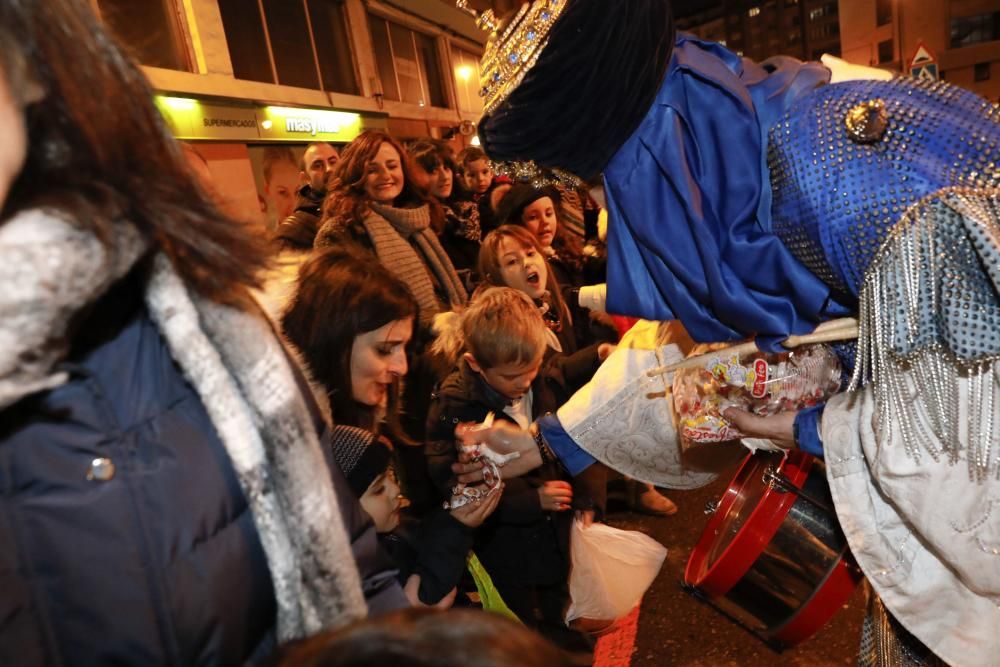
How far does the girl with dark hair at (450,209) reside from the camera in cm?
443

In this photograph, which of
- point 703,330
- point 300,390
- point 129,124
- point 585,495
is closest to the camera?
point 129,124

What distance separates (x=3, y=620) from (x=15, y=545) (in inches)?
2.9

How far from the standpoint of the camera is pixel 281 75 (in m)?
9.91

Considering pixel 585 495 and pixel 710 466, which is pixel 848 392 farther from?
pixel 585 495

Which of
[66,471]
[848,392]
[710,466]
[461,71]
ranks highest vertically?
[461,71]

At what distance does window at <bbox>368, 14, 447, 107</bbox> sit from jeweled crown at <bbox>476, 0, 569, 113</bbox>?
12.5 metres

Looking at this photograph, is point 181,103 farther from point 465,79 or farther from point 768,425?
point 465,79

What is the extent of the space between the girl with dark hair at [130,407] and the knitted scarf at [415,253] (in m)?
2.26

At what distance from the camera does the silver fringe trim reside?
3.12ft

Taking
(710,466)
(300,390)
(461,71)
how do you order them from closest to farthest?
(300,390) → (710,466) → (461,71)

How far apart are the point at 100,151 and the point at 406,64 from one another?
47.7ft

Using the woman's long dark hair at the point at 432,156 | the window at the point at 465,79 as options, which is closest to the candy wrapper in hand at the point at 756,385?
the woman's long dark hair at the point at 432,156

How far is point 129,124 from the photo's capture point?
0.74 m

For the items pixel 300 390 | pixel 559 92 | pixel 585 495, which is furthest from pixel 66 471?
pixel 585 495
